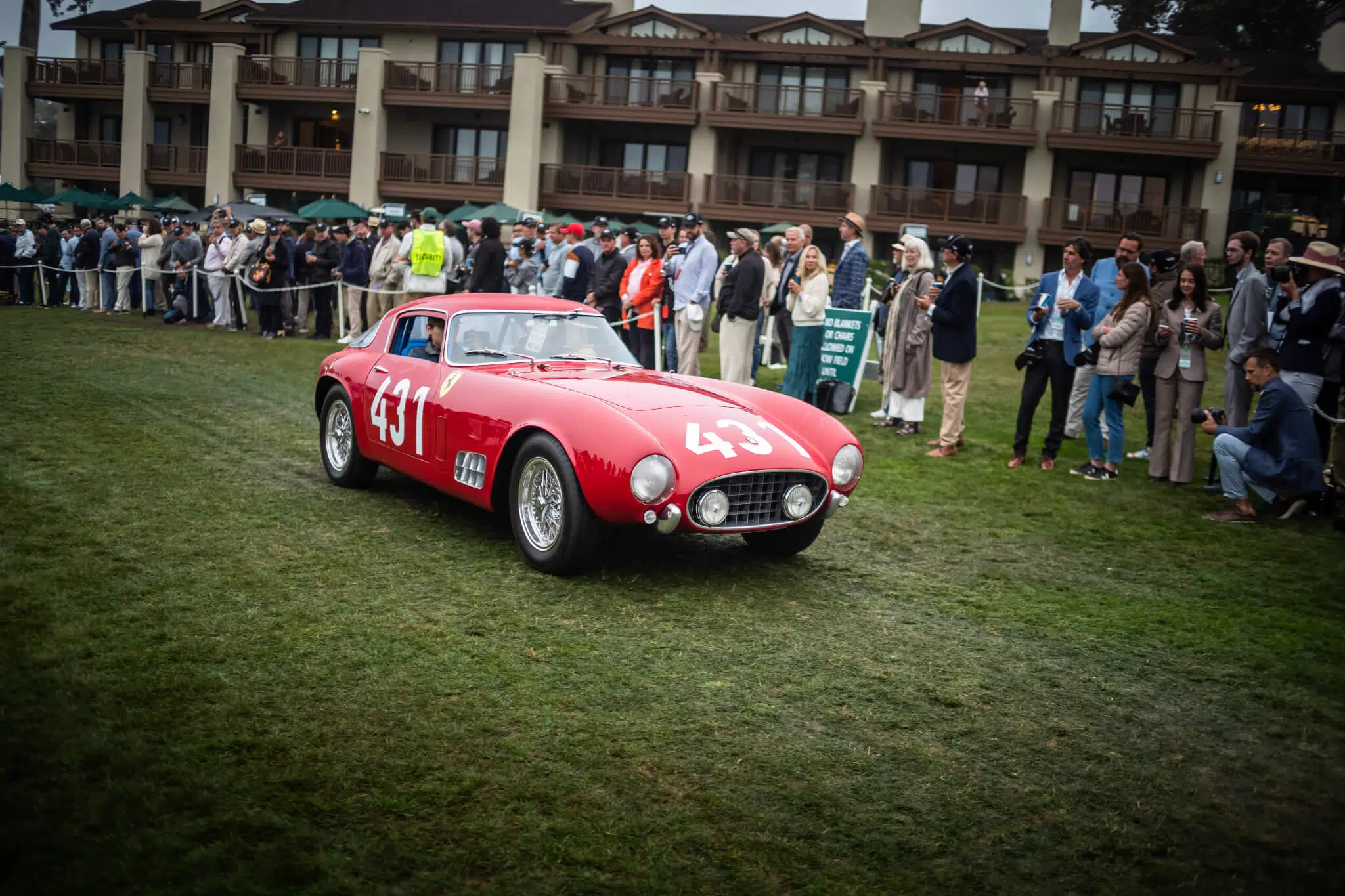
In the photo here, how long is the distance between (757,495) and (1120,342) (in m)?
5.09

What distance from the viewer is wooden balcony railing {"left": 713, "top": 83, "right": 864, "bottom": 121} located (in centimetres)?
3728

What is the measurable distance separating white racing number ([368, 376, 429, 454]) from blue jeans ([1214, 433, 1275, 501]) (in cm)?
593

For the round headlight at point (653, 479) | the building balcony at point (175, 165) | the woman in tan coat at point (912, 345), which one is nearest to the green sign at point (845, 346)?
the woman in tan coat at point (912, 345)

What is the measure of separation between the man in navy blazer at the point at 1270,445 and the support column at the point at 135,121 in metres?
43.8

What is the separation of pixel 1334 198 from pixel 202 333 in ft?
108

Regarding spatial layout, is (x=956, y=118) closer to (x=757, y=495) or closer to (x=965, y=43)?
(x=965, y=43)

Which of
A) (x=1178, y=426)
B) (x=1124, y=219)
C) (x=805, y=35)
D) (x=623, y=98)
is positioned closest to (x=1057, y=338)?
(x=1178, y=426)

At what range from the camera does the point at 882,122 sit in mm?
36781

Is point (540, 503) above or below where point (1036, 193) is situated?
below

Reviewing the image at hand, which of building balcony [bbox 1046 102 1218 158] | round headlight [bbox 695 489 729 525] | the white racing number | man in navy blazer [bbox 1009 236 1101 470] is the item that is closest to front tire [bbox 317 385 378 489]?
the white racing number

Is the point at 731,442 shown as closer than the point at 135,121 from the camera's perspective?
Yes

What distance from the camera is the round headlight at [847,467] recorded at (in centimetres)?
688

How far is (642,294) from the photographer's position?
47.3 ft

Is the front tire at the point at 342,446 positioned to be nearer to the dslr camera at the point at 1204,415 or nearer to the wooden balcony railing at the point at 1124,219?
the dslr camera at the point at 1204,415
